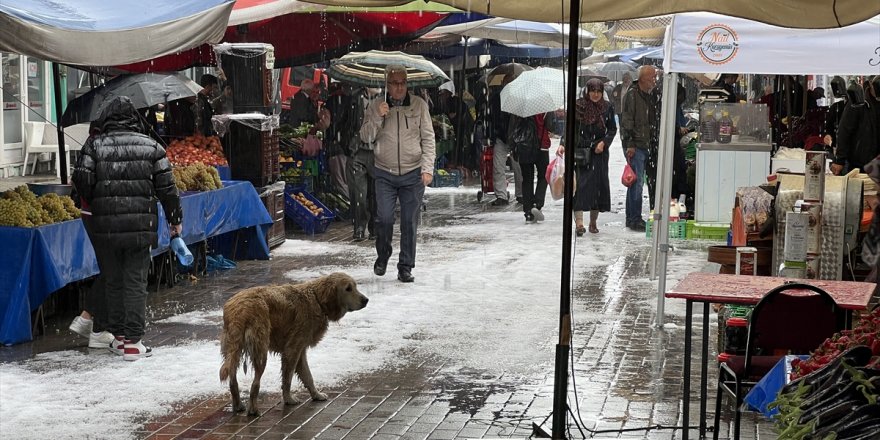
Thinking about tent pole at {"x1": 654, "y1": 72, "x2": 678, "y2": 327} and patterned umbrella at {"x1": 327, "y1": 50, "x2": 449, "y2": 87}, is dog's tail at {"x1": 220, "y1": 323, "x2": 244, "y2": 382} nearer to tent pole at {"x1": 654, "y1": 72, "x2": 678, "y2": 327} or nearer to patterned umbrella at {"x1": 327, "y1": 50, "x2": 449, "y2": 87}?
tent pole at {"x1": 654, "y1": 72, "x2": 678, "y2": 327}

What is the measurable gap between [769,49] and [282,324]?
15.2 ft

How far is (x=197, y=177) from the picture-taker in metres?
13.4

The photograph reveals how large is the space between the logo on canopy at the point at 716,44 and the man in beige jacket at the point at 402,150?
4010 mm

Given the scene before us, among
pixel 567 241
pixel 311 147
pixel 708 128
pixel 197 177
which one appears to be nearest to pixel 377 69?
pixel 311 147

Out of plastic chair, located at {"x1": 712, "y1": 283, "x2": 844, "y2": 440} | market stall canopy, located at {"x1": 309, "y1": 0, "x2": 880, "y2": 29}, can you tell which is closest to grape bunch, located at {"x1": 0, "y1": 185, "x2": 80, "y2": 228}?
market stall canopy, located at {"x1": 309, "y1": 0, "x2": 880, "y2": 29}

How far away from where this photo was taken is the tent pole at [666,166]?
10359mm

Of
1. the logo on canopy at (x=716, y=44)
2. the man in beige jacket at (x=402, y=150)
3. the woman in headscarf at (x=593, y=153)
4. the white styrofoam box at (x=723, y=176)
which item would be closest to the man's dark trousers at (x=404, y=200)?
the man in beige jacket at (x=402, y=150)

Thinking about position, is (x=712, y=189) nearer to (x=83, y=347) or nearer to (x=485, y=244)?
(x=485, y=244)

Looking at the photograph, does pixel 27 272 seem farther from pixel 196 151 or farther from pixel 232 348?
pixel 196 151

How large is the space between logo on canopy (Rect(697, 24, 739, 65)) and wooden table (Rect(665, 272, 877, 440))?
2771mm

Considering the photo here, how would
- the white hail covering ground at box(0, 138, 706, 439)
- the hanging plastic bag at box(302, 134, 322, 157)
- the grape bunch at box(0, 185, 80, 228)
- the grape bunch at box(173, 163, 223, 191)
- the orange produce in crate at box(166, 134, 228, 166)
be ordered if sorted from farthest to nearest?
the hanging plastic bag at box(302, 134, 322, 157)
the orange produce in crate at box(166, 134, 228, 166)
the grape bunch at box(173, 163, 223, 191)
the grape bunch at box(0, 185, 80, 228)
the white hail covering ground at box(0, 138, 706, 439)

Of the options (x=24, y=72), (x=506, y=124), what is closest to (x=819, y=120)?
(x=506, y=124)

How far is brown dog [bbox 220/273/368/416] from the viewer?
24.1ft

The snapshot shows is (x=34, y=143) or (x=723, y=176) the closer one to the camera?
(x=723, y=176)
